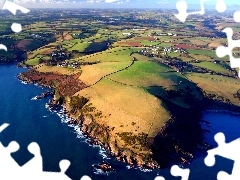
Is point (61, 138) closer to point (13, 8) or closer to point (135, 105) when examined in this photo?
point (135, 105)

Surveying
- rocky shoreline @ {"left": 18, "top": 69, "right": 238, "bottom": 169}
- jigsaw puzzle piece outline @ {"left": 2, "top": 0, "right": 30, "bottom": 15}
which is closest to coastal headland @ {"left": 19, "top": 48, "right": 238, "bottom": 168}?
rocky shoreline @ {"left": 18, "top": 69, "right": 238, "bottom": 169}

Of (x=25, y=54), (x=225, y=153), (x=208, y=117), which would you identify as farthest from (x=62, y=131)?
(x=25, y=54)

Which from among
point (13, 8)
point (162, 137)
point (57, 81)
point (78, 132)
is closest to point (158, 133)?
point (162, 137)

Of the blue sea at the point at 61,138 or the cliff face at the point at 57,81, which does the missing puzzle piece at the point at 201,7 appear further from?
the cliff face at the point at 57,81

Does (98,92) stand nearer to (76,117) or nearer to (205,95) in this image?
(76,117)

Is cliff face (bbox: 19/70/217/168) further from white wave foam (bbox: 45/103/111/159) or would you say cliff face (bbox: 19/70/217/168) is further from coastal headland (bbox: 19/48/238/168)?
white wave foam (bbox: 45/103/111/159)
